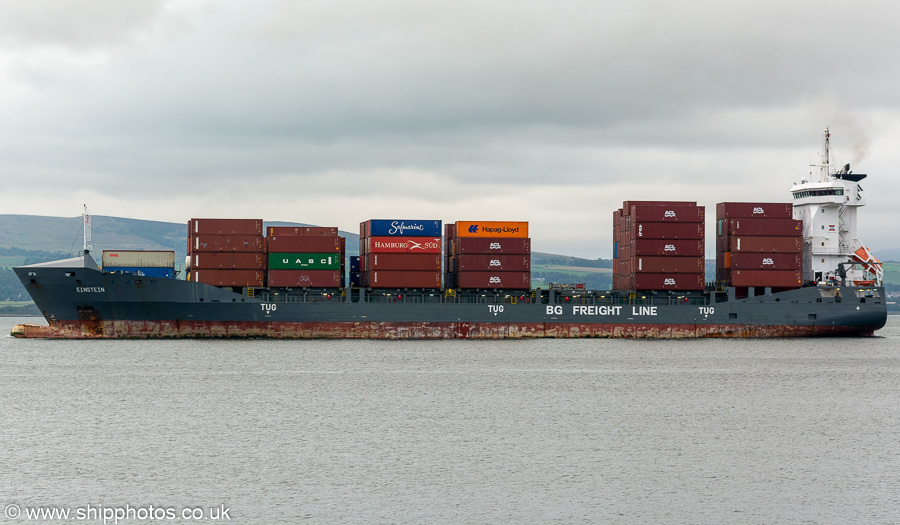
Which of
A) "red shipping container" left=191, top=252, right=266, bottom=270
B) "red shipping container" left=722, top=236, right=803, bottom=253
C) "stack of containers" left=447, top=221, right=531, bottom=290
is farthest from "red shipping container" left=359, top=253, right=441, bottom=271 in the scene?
"red shipping container" left=722, top=236, right=803, bottom=253

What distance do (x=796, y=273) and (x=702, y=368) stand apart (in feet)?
64.9

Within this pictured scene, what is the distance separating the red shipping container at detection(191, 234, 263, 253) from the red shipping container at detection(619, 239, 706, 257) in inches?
1040

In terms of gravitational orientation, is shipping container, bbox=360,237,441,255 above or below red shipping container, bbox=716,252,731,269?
above

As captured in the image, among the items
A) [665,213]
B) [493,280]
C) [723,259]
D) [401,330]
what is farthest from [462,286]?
[723,259]

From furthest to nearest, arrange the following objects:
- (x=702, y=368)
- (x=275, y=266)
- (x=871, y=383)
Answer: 1. (x=275, y=266)
2. (x=702, y=368)
3. (x=871, y=383)

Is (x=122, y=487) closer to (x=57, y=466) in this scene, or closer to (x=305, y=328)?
(x=57, y=466)

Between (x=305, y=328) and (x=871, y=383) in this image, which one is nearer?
(x=871, y=383)

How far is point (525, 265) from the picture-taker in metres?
65.9

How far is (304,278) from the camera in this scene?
62750 millimetres

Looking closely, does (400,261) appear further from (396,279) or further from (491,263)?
(491,263)

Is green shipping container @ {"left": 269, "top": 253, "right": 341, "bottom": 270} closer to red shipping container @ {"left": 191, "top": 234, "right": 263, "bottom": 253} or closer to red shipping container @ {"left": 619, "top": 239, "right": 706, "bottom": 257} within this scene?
red shipping container @ {"left": 191, "top": 234, "right": 263, "bottom": 253}

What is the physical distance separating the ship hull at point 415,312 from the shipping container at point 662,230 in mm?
4307

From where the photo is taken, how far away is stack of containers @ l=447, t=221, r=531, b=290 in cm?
6494

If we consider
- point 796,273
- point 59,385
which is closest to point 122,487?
point 59,385
